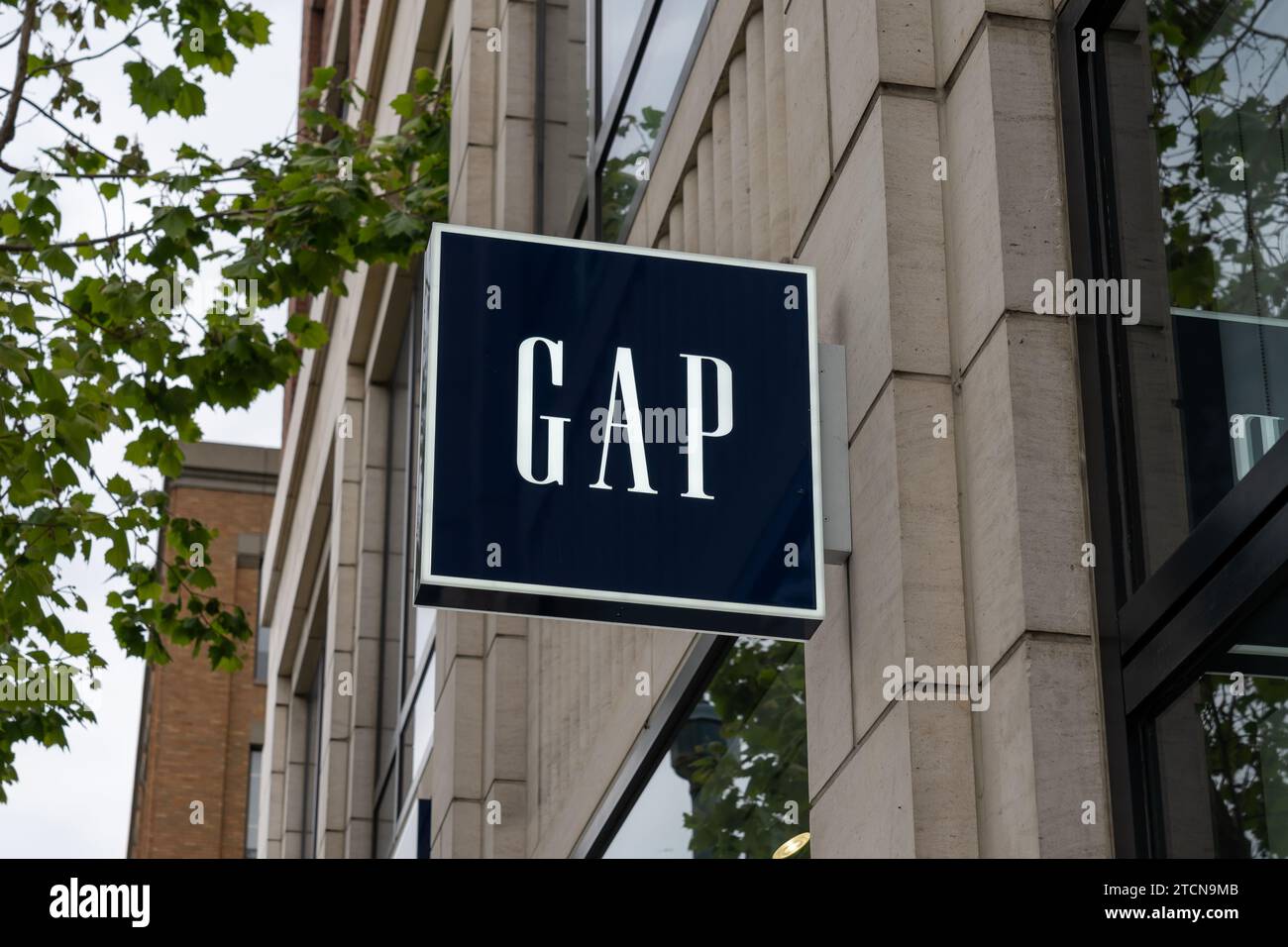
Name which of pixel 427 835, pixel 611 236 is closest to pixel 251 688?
pixel 427 835

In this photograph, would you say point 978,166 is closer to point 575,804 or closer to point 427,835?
A: point 575,804

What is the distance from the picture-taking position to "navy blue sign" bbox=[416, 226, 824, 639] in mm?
5562

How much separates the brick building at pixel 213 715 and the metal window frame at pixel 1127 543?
123ft

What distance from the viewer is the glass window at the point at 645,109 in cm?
933

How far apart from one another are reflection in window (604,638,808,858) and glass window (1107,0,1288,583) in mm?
1928

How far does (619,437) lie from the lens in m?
5.72

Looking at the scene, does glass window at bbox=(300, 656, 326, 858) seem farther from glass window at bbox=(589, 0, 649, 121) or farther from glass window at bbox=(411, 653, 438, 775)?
glass window at bbox=(589, 0, 649, 121)

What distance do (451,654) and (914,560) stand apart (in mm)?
7092

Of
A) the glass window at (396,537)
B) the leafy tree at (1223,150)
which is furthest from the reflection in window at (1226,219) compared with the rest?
the glass window at (396,537)

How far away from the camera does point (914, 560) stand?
5402 mm

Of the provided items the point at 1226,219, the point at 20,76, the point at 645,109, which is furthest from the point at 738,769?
the point at 20,76

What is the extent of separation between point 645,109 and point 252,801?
118ft

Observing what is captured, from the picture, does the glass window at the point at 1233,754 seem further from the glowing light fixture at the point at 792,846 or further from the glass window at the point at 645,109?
the glass window at the point at 645,109

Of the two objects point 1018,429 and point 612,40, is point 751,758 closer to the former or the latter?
point 1018,429
